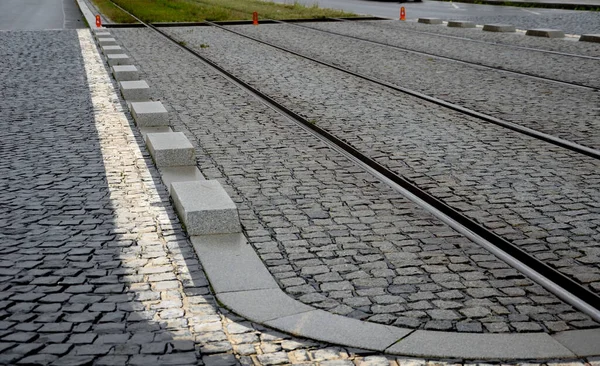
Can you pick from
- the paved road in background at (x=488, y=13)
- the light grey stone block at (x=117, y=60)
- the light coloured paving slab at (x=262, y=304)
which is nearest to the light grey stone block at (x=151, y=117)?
the light coloured paving slab at (x=262, y=304)

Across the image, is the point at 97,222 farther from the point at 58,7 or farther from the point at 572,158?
the point at 58,7

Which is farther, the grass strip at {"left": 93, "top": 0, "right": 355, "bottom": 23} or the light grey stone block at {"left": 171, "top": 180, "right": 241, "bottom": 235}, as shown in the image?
the grass strip at {"left": 93, "top": 0, "right": 355, "bottom": 23}

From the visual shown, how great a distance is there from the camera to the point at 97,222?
218 inches

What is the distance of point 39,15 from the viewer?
28.7 meters

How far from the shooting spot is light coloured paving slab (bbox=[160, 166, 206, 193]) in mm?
6649

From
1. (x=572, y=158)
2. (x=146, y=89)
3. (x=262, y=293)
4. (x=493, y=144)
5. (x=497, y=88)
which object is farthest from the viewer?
(x=497, y=88)

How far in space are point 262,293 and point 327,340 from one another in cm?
62

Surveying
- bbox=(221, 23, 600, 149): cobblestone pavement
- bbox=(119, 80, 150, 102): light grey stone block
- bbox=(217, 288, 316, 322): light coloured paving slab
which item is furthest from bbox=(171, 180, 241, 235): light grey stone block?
bbox=(119, 80, 150, 102): light grey stone block

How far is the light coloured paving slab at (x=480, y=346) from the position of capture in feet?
11.8

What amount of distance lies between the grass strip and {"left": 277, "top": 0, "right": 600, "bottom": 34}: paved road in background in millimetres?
2413

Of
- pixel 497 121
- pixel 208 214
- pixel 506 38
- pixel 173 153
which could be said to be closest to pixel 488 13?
pixel 506 38

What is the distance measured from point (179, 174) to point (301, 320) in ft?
10.2

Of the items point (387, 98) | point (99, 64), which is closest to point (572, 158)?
point (387, 98)

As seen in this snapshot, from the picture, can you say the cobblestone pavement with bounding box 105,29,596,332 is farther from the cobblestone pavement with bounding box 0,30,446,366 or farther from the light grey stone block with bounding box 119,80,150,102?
the light grey stone block with bounding box 119,80,150,102
